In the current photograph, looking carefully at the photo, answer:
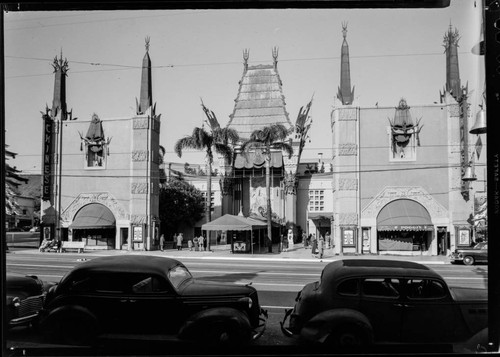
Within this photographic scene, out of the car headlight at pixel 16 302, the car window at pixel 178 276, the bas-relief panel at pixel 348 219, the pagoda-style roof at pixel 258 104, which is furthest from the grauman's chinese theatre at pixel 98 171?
the bas-relief panel at pixel 348 219

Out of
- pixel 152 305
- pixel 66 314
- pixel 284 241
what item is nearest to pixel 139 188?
pixel 152 305

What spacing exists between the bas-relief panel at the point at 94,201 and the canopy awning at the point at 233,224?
3.07 feet

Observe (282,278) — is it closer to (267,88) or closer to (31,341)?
(267,88)

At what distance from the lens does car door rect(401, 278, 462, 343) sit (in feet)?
9.71

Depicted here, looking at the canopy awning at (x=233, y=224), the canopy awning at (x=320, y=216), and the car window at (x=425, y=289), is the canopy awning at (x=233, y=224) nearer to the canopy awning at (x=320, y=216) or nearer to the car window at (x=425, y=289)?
the canopy awning at (x=320, y=216)

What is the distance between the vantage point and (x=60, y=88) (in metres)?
3.24

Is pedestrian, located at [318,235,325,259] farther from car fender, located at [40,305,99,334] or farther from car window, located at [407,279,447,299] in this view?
car fender, located at [40,305,99,334]

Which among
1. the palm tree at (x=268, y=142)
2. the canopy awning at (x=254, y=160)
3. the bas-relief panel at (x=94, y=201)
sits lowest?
the bas-relief panel at (x=94, y=201)

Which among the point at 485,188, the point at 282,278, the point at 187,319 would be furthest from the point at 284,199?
the point at 485,188

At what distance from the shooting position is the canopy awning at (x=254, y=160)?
375 centimetres

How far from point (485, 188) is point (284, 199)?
6.06 ft

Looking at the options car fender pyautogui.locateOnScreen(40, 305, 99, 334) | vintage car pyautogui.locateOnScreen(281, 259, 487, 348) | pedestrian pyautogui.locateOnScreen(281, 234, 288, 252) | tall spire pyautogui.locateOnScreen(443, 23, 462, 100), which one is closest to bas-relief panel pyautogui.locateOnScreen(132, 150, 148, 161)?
car fender pyautogui.locateOnScreen(40, 305, 99, 334)

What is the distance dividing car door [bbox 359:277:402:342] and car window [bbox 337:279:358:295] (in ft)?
0.18

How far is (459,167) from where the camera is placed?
11.4ft
